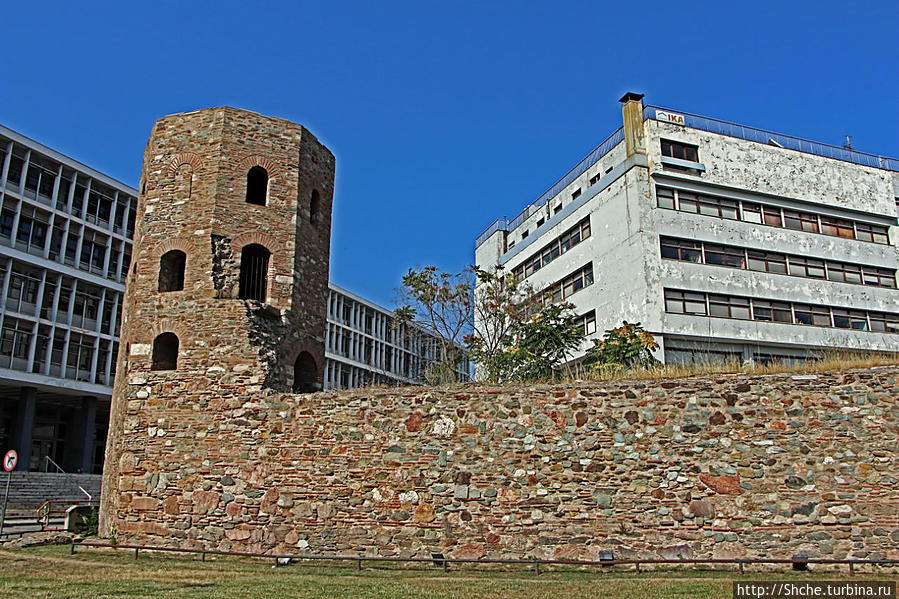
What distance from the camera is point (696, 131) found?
103ft

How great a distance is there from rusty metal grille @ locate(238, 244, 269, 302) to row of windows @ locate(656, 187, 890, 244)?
1956 centimetres

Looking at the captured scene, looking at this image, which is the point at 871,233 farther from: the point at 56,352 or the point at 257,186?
the point at 56,352

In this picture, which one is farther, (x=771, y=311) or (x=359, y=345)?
(x=359, y=345)

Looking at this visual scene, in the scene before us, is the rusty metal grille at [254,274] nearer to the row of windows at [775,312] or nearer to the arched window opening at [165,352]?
the arched window opening at [165,352]

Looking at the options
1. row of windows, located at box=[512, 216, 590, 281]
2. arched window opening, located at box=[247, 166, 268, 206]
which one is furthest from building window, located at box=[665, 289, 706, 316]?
arched window opening, located at box=[247, 166, 268, 206]

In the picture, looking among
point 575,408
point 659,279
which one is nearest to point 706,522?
point 575,408

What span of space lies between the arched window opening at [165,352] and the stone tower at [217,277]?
29 mm

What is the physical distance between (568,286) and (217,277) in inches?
845

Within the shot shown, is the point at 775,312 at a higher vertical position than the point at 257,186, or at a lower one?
higher

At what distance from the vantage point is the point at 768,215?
31641mm

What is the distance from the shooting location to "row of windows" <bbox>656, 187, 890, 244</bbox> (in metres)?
30.0

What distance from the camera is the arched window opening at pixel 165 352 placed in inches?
542

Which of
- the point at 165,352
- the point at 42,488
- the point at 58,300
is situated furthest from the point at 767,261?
the point at 58,300

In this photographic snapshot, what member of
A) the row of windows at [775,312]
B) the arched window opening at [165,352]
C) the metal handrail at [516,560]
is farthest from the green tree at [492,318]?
the metal handrail at [516,560]
